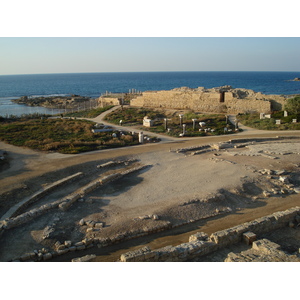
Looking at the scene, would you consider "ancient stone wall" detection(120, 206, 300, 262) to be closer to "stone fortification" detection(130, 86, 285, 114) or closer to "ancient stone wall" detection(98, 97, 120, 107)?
"stone fortification" detection(130, 86, 285, 114)

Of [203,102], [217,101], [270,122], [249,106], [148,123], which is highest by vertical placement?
[217,101]

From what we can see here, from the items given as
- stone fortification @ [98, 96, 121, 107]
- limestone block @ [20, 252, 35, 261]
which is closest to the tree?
stone fortification @ [98, 96, 121, 107]

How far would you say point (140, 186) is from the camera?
13.4m

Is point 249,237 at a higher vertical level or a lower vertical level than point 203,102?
lower

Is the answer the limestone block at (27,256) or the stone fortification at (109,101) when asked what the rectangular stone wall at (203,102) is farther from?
the limestone block at (27,256)

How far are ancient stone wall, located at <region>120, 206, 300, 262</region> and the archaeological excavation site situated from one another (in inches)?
1.1

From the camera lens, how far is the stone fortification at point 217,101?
99.9ft

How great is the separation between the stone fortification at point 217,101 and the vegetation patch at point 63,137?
40.9 ft

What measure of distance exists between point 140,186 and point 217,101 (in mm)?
21473

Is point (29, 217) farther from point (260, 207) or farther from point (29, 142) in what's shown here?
point (29, 142)

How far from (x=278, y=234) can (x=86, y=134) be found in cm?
1594

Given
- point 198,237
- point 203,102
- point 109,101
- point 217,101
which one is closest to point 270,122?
point 217,101

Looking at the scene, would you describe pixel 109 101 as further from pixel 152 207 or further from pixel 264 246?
pixel 264 246

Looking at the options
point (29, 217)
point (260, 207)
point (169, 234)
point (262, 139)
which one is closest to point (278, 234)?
point (260, 207)
